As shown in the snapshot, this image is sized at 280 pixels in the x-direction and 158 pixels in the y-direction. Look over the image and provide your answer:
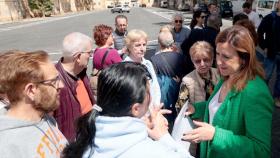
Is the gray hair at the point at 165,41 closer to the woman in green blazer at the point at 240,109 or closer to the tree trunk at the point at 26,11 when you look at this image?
the woman in green blazer at the point at 240,109

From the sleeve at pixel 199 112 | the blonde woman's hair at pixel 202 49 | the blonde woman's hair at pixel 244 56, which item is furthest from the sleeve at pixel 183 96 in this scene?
the blonde woman's hair at pixel 244 56

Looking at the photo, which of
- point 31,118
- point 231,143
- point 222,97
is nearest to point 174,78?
point 222,97

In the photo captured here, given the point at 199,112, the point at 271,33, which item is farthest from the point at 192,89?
the point at 271,33

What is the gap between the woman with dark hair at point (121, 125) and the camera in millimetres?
1369

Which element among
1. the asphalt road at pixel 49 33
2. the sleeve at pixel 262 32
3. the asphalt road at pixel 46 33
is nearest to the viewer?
the sleeve at pixel 262 32

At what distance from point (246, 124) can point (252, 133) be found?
0.06 meters

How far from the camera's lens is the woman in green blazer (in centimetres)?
188

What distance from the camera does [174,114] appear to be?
4.13m

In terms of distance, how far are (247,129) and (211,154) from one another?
1.17ft

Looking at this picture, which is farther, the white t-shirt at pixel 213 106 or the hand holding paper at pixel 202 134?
the white t-shirt at pixel 213 106

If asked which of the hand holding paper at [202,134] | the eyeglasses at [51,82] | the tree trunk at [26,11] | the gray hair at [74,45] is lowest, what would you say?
the tree trunk at [26,11]

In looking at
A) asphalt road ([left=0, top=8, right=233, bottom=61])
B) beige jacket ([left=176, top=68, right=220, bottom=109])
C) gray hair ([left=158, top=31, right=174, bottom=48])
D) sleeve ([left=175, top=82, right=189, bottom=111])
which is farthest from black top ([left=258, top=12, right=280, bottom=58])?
asphalt road ([left=0, top=8, right=233, bottom=61])

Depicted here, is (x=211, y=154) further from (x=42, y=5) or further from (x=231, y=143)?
(x=42, y=5)

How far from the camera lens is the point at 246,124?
1.90m
